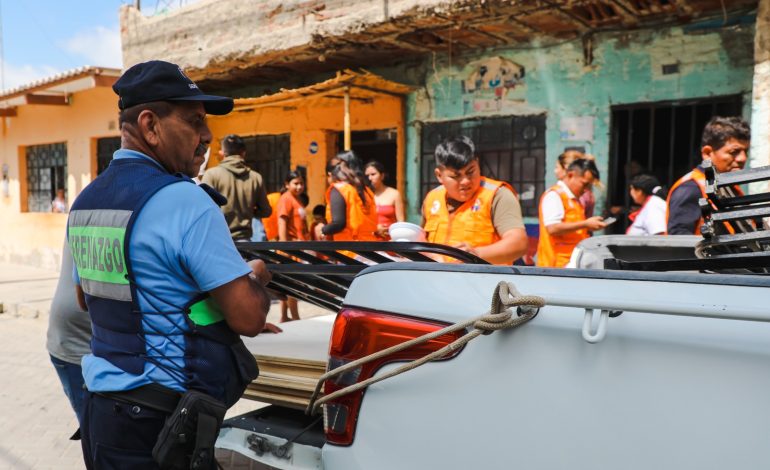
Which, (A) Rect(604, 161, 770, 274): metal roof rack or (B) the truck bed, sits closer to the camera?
(B) the truck bed

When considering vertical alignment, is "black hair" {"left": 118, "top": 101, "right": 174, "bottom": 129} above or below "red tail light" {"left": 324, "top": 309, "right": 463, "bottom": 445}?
above

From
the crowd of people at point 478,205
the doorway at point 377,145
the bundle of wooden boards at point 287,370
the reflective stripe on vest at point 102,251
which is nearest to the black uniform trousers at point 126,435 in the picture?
the reflective stripe on vest at point 102,251

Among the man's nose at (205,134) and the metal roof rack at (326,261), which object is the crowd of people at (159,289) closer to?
the man's nose at (205,134)

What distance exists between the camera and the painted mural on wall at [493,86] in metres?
7.32

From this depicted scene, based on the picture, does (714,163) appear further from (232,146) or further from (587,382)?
(232,146)

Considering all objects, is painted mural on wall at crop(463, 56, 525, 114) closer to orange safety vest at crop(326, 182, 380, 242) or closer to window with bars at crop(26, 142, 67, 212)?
orange safety vest at crop(326, 182, 380, 242)

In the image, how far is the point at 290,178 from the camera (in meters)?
6.96

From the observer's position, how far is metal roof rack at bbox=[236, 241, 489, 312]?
212 centimetres

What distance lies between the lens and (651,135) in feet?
21.0

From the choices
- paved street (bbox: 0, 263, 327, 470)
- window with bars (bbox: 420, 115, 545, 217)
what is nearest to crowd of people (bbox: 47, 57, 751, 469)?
paved street (bbox: 0, 263, 327, 470)

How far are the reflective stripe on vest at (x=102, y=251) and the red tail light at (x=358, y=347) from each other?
546 mm

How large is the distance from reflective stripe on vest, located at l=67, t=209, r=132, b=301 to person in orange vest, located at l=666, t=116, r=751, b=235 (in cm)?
293

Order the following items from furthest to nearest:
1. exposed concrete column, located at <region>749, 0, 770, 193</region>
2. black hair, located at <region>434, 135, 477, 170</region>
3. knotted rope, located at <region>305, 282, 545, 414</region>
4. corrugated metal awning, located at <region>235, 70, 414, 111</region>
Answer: corrugated metal awning, located at <region>235, 70, 414, 111</region> → exposed concrete column, located at <region>749, 0, 770, 193</region> → black hair, located at <region>434, 135, 477, 170</region> → knotted rope, located at <region>305, 282, 545, 414</region>

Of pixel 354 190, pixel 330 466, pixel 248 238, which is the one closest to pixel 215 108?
pixel 330 466
